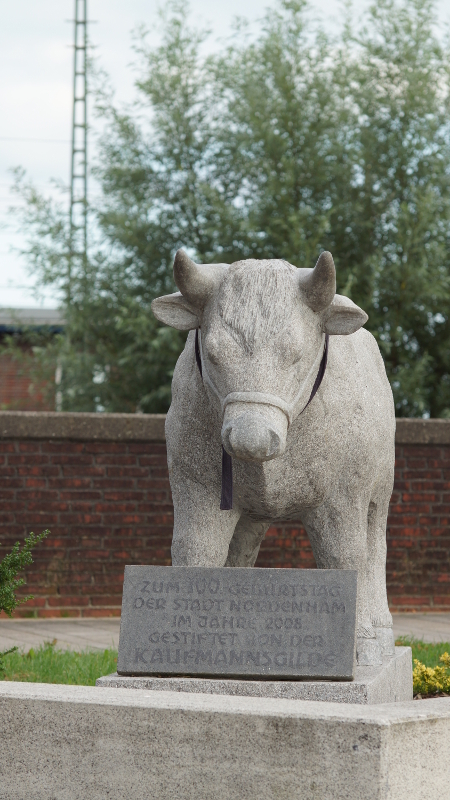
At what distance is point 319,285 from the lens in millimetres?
3516

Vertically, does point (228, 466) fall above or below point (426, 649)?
above

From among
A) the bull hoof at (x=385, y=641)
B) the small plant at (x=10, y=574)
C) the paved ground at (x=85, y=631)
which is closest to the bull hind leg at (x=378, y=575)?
the bull hoof at (x=385, y=641)

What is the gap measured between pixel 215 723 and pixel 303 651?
67 centimetres

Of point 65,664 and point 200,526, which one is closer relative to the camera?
point 200,526

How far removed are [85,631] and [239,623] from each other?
4.62 meters

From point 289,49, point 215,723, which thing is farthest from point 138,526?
point 289,49

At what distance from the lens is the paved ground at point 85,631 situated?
738cm

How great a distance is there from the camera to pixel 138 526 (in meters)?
8.90

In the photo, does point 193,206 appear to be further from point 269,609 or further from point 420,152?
point 269,609

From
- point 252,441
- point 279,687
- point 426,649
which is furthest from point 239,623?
point 426,649

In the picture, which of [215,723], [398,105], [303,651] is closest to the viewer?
[215,723]

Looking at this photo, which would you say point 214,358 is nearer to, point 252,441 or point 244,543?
point 252,441

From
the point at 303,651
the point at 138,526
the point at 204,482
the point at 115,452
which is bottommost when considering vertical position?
the point at 138,526

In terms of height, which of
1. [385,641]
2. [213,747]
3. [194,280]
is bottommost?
[385,641]
